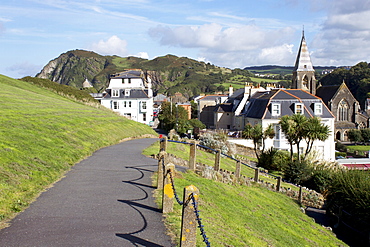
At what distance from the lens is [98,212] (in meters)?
9.84

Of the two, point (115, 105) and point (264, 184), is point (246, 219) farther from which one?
point (115, 105)

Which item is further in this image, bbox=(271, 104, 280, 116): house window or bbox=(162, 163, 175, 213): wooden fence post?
bbox=(271, 104, 280, 116): house window

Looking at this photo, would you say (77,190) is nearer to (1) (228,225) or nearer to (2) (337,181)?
(1) (228,225)

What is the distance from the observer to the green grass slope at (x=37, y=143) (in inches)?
448

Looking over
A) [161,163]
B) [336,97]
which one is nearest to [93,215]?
[161,163]

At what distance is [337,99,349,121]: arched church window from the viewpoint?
280 feet

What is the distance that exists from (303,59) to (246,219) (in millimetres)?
77926

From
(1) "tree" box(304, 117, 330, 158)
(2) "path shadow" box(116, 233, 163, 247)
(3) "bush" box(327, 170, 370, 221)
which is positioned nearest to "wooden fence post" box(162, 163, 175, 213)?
(2) "path shadow" box(116, 233, 163, 247)

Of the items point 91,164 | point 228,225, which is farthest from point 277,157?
point 228,225

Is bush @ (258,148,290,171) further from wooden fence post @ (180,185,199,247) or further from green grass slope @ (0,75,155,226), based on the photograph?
wooden fence post @ (180,185,199,247)

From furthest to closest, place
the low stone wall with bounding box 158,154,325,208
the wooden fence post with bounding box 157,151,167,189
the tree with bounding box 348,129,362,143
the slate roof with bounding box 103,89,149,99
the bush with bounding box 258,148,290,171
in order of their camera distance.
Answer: the tree with bounding box 348,129,362,143 → the slate roof with bounding box 103,89,149,99 → the bush with bounding box 258,148,290,171 → the low stone wall with bounding box 158,154,325,208 → the wooden fence post with bounding box 157,151,167,189

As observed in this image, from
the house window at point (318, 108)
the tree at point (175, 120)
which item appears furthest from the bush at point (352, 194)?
the tree at point (175, 120)

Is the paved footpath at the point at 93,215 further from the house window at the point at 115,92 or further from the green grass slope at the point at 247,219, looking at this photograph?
the house window at the point at 115,92

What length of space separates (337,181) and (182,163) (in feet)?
26.7
